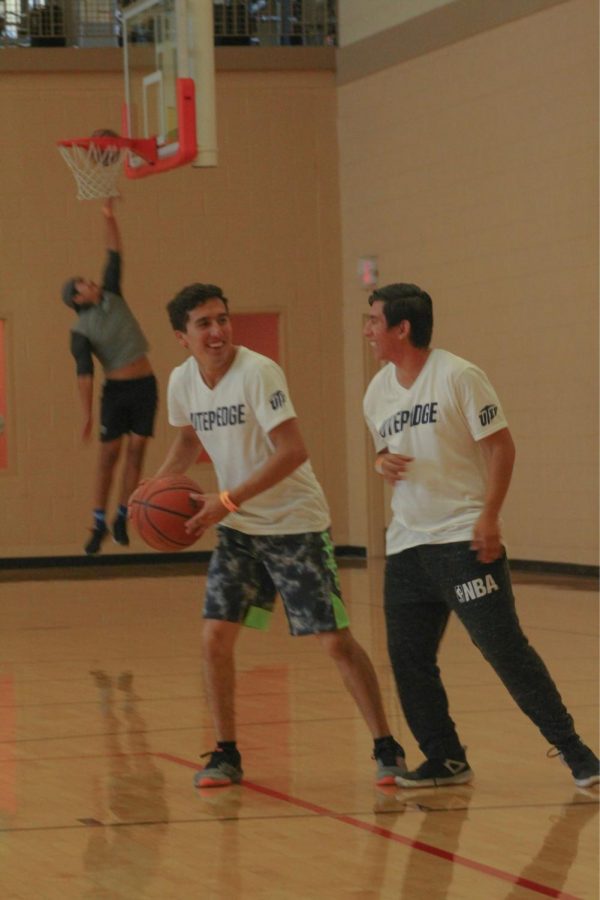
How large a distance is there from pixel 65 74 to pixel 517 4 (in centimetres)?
476

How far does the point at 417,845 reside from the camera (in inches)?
169

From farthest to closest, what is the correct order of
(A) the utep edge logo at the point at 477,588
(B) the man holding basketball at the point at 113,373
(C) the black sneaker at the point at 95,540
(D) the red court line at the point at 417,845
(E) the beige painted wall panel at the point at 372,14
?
(E) the beige painted wall panel at the point at 372,14 < (C) the black sneaker at the point at 95,540 < (B) the man holding basketball at the point at 113,373 < (A) the utep edge logo at the point at 477,588 < (D) the red court line at the point at 417,845

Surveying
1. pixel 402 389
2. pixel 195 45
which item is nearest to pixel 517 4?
pixel 195 45

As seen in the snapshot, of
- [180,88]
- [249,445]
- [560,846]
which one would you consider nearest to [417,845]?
[560,846]

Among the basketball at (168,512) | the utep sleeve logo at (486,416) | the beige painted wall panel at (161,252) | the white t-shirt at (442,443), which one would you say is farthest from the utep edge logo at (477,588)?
the beige painted wall panel at (161,252)

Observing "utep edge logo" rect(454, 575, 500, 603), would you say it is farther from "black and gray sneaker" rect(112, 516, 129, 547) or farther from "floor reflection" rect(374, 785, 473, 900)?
"black and gray sneaker" rect(112, 516, 129, 547)

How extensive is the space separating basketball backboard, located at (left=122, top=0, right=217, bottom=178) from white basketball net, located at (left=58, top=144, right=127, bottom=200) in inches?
7.6

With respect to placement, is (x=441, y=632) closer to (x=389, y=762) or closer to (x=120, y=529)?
(x=389, y=762)

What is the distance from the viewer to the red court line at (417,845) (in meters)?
3.84

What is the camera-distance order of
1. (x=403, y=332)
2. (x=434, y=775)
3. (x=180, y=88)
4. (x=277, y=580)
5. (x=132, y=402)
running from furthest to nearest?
(x=132, y=402)
(x=180, y=88)
(x=277, y=580)
(x=434, y=775)
(x=403, y=332)

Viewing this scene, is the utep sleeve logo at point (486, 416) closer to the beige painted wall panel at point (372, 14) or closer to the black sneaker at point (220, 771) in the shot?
the black sneaker at point (220, 771)

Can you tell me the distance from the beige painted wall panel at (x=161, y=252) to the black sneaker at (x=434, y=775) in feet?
32.8

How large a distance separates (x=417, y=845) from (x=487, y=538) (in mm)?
1032

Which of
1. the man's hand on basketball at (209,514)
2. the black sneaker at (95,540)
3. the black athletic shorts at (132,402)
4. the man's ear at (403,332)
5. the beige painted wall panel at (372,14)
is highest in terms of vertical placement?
the beige painted wall panel at (372,14)
